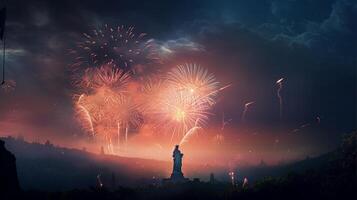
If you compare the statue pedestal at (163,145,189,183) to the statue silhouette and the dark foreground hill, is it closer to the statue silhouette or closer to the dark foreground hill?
the statue silhouette

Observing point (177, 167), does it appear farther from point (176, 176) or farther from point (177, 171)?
point (176, 176)

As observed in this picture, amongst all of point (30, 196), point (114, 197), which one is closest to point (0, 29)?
point (30, 196)

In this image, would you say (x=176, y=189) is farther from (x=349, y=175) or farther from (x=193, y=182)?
(x=349, y=175)

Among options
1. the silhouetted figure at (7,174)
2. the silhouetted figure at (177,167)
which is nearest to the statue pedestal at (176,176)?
the silhouetted figure at (177,167)

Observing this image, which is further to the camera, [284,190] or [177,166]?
[177,166]

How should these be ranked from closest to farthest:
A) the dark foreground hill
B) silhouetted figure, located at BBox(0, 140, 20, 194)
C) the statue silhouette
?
1. silhouetted figure, located at BBox(0, 140, 20, 194)
2. the dark foreground hill
3. the statue silhouette

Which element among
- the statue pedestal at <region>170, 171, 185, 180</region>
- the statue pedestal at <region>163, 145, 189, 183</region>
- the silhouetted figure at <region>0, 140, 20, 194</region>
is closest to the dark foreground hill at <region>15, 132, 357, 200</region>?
the statue pedestal at <region>163, 145, 189, 183</region>

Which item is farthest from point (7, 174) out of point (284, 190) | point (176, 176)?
point (284, 190)

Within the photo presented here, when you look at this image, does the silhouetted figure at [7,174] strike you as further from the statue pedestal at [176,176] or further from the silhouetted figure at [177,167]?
the statue pedestal at [176,176]
